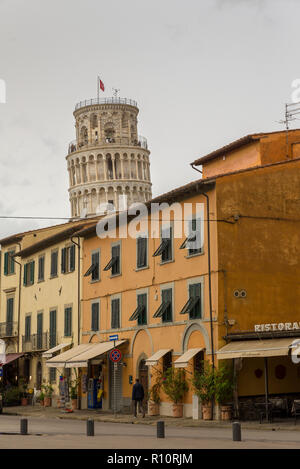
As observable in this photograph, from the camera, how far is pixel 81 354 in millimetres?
36844

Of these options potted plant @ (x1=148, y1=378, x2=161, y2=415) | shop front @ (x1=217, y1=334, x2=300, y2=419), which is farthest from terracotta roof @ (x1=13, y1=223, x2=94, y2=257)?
shop front @ (x1=217, y1=334, x2=300, y2=419)

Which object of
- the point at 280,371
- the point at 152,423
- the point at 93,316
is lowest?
the point at 152,423

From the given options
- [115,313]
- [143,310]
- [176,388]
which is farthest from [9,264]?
[176,388]

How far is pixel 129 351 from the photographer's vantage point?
35281mm

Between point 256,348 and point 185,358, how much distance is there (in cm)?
396

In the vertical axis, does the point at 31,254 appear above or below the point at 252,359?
above

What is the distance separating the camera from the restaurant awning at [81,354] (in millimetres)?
35031

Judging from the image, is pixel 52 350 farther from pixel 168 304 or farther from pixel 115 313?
pixel 168 304

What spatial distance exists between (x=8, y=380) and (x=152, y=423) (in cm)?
2190

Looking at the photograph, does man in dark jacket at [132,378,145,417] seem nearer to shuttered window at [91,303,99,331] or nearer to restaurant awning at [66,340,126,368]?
restaurant awning at [66,340,126,368]

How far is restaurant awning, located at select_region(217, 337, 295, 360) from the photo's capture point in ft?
82.8
